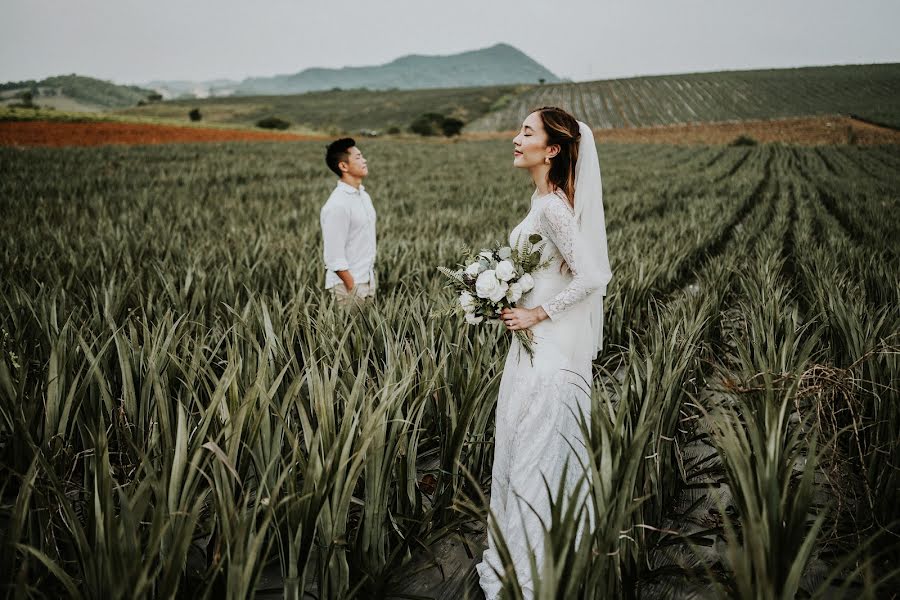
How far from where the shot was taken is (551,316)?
5.32 ft

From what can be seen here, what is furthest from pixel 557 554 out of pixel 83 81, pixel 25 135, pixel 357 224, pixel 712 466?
pixel 83 81

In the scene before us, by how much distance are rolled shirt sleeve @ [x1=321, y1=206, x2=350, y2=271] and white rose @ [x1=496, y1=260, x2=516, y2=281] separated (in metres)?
1.74

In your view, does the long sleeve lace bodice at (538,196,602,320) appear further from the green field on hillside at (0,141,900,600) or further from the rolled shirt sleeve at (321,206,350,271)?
the rolled shirt sleeve at (321,206,350,271)

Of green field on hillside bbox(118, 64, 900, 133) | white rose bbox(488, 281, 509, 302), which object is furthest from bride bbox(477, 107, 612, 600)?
green field on hillside bbox(118, 64, 900, 133)

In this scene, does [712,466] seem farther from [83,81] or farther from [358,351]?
[83,81]

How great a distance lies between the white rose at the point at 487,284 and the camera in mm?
1539

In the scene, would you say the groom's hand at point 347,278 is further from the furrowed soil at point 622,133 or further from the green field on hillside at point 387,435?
the furrowed soil at point 622,133

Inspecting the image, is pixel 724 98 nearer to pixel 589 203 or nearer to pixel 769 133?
pixel 769 133

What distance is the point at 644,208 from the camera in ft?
29.8

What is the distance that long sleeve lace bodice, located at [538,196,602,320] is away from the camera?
5.15 feet

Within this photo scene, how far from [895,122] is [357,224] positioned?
40754 mm

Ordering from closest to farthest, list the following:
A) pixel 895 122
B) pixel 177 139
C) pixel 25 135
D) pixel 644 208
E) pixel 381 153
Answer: pixel 644 208, pixel 25 135, pixel 381 153, pixel 177 139, pixel 895 122

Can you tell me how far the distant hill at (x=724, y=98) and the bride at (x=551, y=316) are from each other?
43.8 meters

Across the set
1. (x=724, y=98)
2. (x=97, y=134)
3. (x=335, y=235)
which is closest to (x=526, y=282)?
(x=335, y=235)
